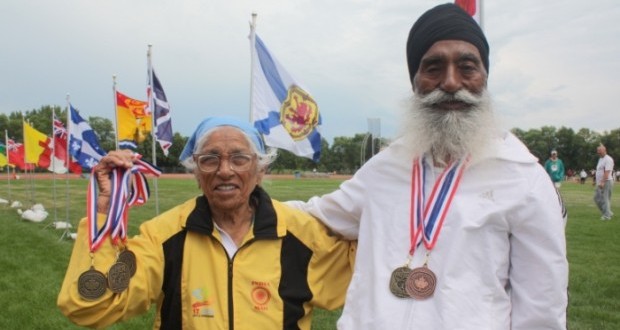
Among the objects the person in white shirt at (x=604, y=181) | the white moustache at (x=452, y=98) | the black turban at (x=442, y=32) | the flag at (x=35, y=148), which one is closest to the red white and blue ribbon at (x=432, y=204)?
the white moustache at (x=452, y=98)

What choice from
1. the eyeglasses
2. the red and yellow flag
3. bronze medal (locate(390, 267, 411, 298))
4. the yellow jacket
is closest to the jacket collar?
the yellow jacket

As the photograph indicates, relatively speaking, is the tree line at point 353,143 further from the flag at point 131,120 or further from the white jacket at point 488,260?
the white jacket at point 488,260

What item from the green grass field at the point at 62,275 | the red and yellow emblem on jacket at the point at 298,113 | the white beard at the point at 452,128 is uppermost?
the red and yellow emblem on jacket at the point at 298,113

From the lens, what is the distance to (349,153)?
98312 mm

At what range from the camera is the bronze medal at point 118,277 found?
245 cm

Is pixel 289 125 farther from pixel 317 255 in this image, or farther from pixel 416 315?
pixel 416 315

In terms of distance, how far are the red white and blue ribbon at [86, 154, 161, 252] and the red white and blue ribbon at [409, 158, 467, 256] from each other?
1.36 m

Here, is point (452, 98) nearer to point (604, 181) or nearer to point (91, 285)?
point (91, 285)

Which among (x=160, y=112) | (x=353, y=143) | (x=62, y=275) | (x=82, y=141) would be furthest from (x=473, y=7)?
(x=353, y=143)

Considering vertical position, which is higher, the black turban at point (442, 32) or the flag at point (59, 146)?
the black turban at point (442, 32)

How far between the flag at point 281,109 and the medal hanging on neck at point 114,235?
4864 mm

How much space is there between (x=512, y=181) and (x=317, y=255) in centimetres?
113

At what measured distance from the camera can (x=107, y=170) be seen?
2664mm

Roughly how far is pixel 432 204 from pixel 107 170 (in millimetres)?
1573
